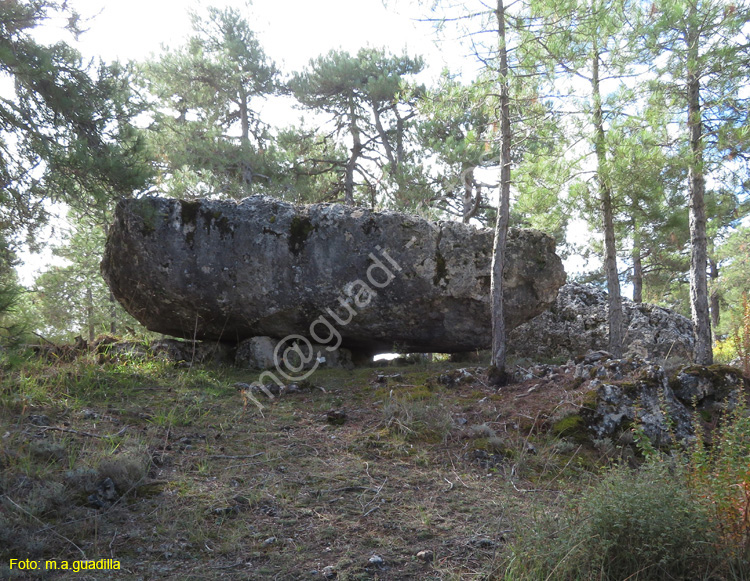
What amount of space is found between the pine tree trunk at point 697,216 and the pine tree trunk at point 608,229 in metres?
1.12

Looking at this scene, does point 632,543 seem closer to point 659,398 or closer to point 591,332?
point 659,398

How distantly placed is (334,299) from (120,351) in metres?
3.27

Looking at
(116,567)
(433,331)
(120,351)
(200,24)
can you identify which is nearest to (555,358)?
(433,331)

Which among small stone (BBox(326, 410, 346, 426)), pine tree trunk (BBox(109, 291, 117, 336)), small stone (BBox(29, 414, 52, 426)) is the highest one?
pine tree trunk (BBox(109, 291, 117, 336))

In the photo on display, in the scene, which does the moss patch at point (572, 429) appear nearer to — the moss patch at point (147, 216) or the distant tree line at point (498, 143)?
the distant tree line at point (498, 143)

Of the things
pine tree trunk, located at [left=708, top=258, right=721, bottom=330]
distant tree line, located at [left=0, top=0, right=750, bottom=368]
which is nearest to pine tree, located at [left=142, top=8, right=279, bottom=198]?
distant tree line, located at [left=0, top=0, right=750, bottom=368]

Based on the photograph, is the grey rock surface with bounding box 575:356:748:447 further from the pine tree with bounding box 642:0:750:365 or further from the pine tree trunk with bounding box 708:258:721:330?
the pine tree trunk with bounding box 708:258:721:330

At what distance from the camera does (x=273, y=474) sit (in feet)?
14.4

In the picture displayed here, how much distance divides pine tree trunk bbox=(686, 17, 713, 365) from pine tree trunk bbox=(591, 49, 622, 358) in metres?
1.12

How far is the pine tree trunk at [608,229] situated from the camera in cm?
851

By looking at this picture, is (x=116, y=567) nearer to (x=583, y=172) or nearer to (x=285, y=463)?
(x=285, y=463)

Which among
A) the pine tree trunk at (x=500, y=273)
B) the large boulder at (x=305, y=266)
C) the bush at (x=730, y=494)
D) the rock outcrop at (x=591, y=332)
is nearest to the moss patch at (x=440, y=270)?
the large boulder at (x=305, y=266)

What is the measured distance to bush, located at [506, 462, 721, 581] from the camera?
2.78 meters

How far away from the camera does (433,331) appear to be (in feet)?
27.5
